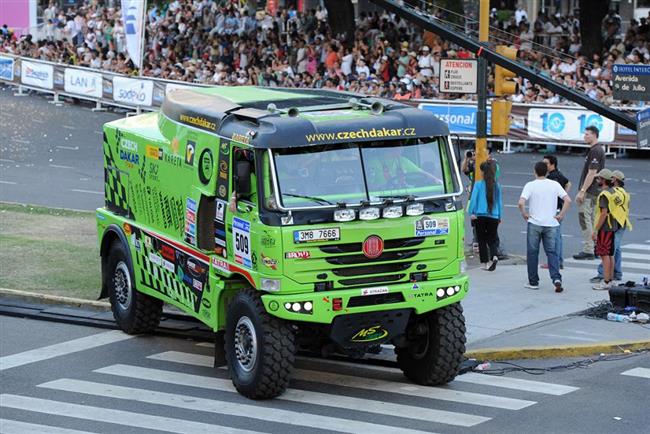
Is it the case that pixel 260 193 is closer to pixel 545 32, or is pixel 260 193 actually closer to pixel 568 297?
pixel 568 297

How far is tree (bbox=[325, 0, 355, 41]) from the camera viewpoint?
44562 mm

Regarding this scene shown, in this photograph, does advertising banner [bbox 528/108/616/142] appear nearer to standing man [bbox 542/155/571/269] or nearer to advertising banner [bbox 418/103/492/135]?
advertising banner [bbox 418/103/492/135]

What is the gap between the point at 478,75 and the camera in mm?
19844

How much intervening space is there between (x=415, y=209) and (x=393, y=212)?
Result: 9.9 inches

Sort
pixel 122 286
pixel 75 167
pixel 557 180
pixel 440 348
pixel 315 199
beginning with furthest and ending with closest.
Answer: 1. pixel 75 167
2. pixel 557 180
3. pixel 122 286
4. pixel 440 348
5. pixel 315 199

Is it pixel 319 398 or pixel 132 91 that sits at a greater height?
pixel 132 91

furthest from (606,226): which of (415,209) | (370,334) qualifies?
(370,334)

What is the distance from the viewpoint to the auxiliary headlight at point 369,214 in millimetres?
12586

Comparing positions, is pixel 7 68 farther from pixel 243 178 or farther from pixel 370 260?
pixel 370 260

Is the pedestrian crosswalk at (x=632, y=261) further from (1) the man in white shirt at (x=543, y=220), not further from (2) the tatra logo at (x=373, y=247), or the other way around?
Answer: (2) the tatra logo at (x=373, y=247)

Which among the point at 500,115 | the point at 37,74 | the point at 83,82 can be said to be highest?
the point at 500,115

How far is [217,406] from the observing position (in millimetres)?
12516

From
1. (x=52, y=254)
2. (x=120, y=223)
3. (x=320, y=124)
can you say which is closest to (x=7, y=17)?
(x=52, y=254)

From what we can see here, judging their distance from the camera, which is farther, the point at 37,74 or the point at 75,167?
the point at 37,74
